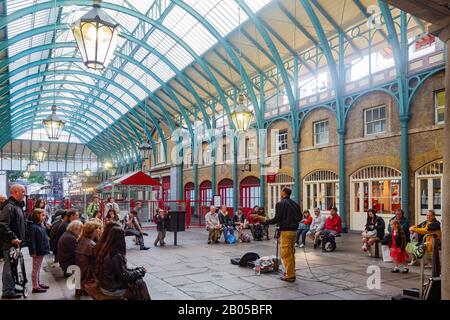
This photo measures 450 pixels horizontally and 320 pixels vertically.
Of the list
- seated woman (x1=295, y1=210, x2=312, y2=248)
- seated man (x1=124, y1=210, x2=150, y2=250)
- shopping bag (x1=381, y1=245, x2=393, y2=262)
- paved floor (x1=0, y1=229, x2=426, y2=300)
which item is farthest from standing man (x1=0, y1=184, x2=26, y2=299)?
seated woman (x1=295, y1=210, x2=312, y2=248)

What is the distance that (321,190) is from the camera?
17.4 meters

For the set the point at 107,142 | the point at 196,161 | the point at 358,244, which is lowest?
the point at 358,244

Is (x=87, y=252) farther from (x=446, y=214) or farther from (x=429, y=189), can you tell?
(x=429, y=189)

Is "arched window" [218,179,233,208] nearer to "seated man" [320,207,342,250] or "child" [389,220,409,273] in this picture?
"seated man" [320,207,342,250]

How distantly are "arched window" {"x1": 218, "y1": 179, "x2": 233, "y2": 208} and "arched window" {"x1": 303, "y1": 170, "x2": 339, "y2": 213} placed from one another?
691 centimetres

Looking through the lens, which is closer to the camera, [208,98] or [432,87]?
[432,87]

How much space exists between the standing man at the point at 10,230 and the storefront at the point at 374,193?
12225mm

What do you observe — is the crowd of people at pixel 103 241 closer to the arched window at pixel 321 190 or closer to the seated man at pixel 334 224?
the seated man at pixel 334 224

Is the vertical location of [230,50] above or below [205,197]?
above

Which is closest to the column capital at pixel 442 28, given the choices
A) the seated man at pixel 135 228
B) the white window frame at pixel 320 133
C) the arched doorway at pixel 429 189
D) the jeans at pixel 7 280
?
the jeans at pixel 7 280
